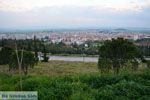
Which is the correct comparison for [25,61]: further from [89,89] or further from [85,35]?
[85,35]

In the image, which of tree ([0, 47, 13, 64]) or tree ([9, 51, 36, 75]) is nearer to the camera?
tree ([9, 51, 36, 75])

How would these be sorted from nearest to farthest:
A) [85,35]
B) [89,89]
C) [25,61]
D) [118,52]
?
[89,89], [118,52], [25,61], [85,35]

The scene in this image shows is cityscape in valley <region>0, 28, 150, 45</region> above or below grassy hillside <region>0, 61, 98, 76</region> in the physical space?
above

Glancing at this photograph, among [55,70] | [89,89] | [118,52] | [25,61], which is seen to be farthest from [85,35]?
[89,89]

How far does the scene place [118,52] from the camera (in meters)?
18.1

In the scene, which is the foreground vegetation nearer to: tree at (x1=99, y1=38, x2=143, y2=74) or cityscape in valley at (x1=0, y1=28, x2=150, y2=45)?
tree at (x1=99, y1=38, x2=143, y2=74)

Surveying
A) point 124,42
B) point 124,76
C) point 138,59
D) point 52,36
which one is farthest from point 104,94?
point 52,36

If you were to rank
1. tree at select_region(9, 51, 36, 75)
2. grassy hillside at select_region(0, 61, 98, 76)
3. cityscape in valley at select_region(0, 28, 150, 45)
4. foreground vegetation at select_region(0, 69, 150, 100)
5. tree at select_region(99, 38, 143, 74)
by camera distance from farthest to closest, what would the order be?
cityscape in valley at select_region(0, 28, 150, 45) → grassy hillside at select_region(0, 61, 98, 76) → tree at select_region(9, 51, 36, 75) → tree at select_region(99, 38, 143, 74) → foreground vegetation at select_region(0, 69, 150, 100)

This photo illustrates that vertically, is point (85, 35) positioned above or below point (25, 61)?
below

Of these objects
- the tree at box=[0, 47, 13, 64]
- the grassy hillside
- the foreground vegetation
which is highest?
the foreground vegetation

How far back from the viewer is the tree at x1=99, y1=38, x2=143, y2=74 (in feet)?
58.8

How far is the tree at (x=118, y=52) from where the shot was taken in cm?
1791

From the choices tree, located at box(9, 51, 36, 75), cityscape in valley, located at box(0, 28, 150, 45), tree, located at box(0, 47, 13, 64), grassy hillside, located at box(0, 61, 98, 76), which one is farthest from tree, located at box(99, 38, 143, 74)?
cityscape in valley, located at box(0, 28, 150, 45)

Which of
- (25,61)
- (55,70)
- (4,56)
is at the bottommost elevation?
(55,70)
